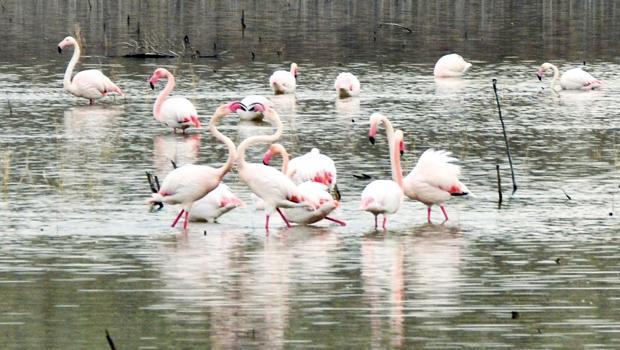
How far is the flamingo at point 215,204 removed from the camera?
13758 mm

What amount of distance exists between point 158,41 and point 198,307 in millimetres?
25981

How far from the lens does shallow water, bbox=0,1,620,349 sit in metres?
9.80

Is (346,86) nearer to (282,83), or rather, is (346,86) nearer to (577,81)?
(282,83)

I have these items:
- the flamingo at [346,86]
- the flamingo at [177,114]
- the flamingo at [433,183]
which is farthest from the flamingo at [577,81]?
the flamingo at [433,183]

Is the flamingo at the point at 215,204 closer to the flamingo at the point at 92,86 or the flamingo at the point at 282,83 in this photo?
the flamingo at the point at 92,86

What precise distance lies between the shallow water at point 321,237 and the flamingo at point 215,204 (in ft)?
Result: 0.51

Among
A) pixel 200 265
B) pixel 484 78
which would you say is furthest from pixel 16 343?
pixel 484 78

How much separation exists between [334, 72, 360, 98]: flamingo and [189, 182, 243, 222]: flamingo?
10.8 metres

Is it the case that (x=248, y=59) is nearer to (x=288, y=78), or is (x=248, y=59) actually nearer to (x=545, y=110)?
(x=288, y=78)

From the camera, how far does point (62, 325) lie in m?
9.85

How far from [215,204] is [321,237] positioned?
110 centimetres

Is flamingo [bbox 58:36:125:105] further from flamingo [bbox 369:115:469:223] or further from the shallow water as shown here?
flamingo [bbox 369:115:469:223]

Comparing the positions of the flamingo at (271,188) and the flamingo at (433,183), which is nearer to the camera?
the flamingo at (271,188)

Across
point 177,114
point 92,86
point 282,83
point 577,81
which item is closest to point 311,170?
point 177,114
